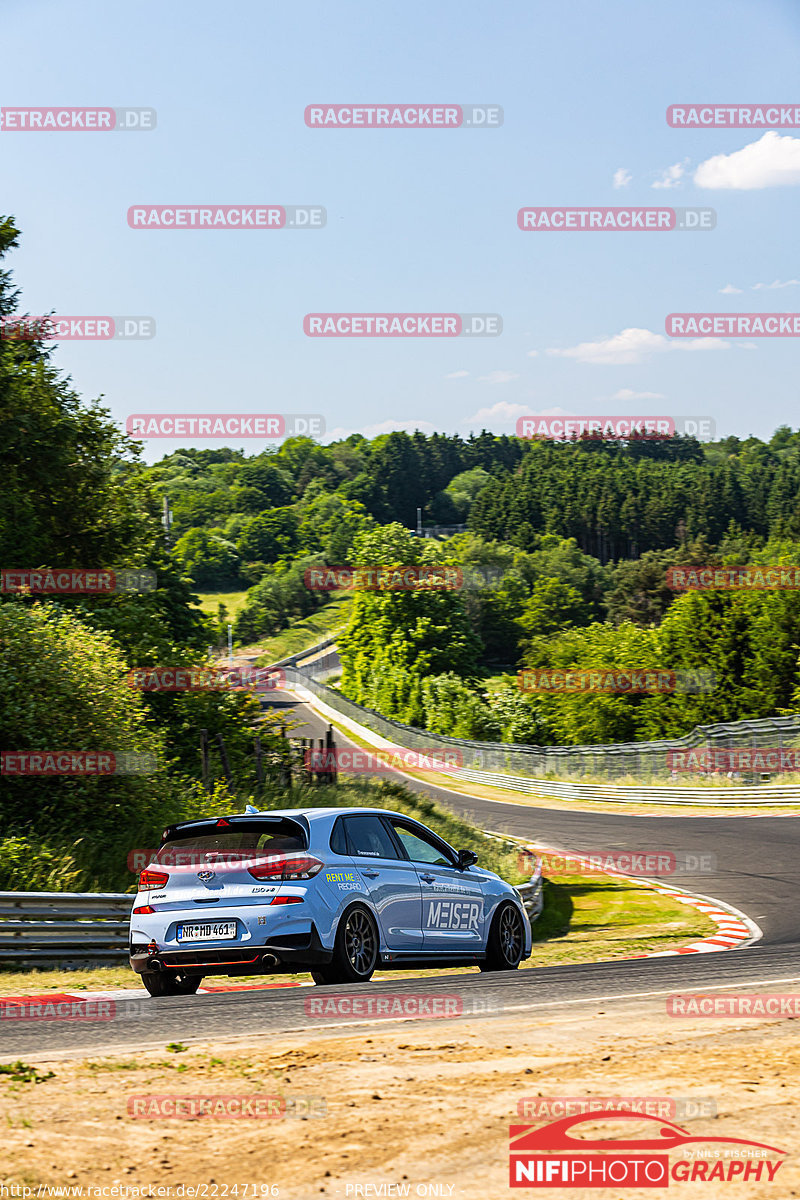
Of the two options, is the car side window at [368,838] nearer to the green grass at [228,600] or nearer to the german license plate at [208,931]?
the german license plate at [208,931]

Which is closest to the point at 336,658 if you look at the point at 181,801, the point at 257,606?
the point at 257,606

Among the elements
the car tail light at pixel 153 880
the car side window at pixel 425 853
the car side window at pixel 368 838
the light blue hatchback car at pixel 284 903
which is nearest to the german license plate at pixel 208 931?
the light blue hatchback car at pixel 284 903

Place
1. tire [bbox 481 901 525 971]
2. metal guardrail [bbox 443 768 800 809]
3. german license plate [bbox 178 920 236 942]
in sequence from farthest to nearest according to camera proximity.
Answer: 1. metal guardrail [bbox 443 768 800 809]
2. tire [bbox 481 901 525 971]
3. german license plate [bbox 178 920 236 942]

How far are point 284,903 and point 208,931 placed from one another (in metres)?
0.68

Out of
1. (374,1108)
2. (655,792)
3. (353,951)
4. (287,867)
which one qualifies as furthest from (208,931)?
(655,792)

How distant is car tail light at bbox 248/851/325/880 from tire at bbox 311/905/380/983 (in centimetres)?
47

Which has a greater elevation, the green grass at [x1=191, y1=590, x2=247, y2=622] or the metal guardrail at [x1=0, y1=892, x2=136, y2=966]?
the green grass at [x1=191, y1=590, x2=247, y2=622]

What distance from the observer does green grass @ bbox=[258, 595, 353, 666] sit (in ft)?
505

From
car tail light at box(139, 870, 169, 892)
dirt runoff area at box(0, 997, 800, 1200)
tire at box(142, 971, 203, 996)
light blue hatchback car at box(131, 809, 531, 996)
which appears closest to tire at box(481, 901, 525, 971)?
light blue hatchback car at box(131, 809, 531, 996)

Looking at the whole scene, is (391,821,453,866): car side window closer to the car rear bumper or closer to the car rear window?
the car rear window

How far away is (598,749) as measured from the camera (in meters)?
50.7

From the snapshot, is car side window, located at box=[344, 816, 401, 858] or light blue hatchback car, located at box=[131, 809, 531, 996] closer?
light blue hatchback car, located at box=[131, 809, 531, 996]

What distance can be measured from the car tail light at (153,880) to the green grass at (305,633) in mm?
135121

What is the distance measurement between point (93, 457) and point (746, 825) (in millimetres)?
19111
